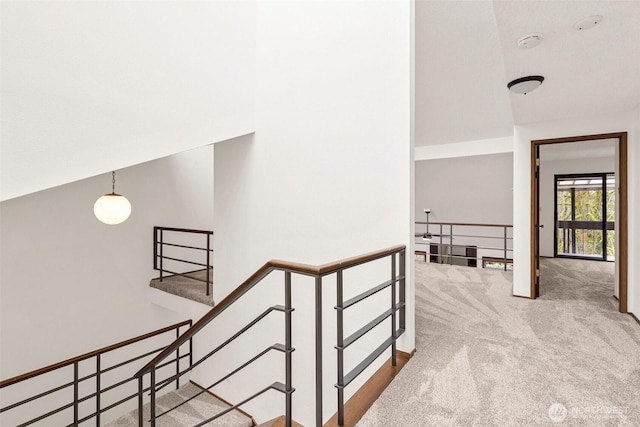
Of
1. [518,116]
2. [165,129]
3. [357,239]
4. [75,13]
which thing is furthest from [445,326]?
[75,13]

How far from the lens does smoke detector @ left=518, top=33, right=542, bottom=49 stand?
73.2 inches

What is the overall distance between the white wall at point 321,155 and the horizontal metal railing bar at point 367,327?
24cm

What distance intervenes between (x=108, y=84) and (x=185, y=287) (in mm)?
2927

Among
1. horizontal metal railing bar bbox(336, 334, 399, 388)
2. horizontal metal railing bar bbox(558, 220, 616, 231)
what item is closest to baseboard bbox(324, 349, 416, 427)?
horizontal metal railing bar bbox(336, 334, 399, 388)

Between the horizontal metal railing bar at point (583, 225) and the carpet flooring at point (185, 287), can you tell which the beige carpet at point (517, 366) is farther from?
the horizontal metal railing bar at point (583, 225)

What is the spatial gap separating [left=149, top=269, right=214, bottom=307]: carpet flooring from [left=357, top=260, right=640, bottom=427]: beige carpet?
8.54 feet

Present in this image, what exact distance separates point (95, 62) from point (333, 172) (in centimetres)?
175

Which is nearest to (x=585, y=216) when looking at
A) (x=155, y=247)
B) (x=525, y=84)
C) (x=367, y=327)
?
(x=525, y=84)

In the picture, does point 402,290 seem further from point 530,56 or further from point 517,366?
point 530,56

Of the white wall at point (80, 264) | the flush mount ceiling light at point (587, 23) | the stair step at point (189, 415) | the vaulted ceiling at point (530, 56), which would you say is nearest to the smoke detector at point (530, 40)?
the vaulted ceiling at point (530, 56)

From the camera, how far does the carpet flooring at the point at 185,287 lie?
4.03 meters

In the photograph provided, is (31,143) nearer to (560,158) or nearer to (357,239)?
(357,239)

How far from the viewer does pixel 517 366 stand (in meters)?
2.02

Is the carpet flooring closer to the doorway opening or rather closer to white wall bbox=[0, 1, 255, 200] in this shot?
white wall bbox=[0, 1, 255, 200]
